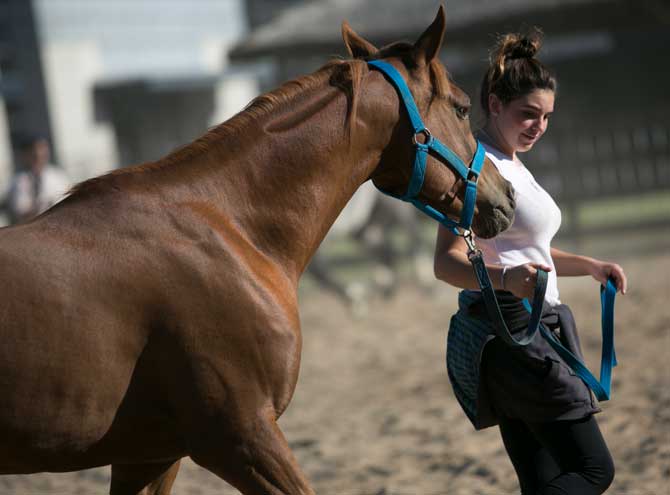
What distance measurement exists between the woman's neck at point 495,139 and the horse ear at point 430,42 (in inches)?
12.3

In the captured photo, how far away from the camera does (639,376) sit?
579 cm


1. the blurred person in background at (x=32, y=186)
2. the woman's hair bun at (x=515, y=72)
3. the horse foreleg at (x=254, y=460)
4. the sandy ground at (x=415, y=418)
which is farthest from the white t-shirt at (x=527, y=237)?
the blurred person in background at (x=32, y=186)

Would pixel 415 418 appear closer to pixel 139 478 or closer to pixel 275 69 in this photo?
pixel 139 478

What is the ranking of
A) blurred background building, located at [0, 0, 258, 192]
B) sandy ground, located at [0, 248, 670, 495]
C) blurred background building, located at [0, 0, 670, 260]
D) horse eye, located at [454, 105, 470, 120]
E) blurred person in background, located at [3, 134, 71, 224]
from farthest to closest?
blurred background building, located at [0, 0, 258, 192]
blurred background building, located at [0, 0, 670, 260]
blurred person in background, located at [3, 134, 71, 224]
sandy ground, located at [0, 248, 670, 495]
horse eye, located at [454, 105, 470, 120]

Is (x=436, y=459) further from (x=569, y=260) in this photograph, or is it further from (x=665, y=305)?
(x=665, y=305)

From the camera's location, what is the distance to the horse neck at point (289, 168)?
9.07 feet

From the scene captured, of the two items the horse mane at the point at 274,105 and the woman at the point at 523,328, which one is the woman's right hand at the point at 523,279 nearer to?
the woman at the point at 523,328

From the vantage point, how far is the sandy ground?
4355mm

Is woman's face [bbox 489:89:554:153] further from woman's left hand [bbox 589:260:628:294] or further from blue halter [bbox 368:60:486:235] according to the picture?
woman's left hand [bbox 589:260:628:294]

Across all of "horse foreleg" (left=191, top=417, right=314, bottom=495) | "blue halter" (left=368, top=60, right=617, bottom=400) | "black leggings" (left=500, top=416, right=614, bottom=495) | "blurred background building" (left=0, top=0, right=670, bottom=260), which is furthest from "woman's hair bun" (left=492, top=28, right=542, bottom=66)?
"blurred background building" (left=0, top=0, right=670, bottom=260)

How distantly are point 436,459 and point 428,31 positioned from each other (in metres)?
2.50

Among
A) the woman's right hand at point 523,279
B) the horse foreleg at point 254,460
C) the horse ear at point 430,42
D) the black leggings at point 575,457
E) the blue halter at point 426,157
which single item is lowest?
the black leggings at point 575,457

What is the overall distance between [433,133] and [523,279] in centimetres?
52

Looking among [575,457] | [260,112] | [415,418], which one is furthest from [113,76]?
[575,457]
